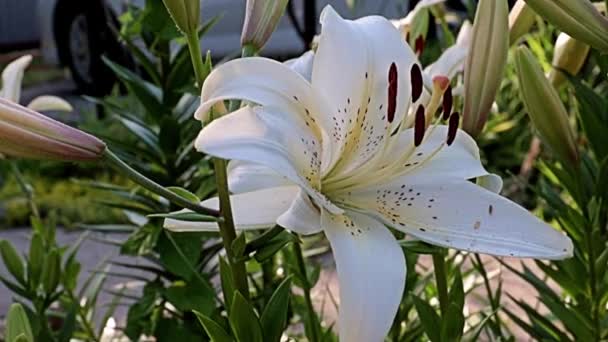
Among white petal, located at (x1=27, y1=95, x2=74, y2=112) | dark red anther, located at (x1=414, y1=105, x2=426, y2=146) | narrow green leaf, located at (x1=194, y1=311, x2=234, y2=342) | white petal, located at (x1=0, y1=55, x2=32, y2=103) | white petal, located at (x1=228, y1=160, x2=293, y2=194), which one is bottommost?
white petal, located at (x1=27, y1=95, x2=74, y2=112)

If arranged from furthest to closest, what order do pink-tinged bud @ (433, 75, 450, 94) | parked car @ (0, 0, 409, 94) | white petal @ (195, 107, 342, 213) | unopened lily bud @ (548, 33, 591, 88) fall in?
parked car @ (0, 0, 409, 94), unopened lily bud @ (548, 33, 591, 88), pink-tinged bud @ (433, 75, 450, 94), white petal @ (195, 107, 342, 213)

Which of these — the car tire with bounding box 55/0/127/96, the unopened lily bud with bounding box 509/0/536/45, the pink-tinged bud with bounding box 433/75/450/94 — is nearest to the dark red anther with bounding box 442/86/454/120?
the pink-tinged bud with bounding box 433/75/450/94

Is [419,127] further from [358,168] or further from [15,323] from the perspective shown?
[15,323]

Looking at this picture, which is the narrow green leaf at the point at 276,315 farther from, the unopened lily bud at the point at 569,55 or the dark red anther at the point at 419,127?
the unopened lily bud at the point at 569,55

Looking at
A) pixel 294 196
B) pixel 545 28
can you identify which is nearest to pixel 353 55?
pixel 294 196

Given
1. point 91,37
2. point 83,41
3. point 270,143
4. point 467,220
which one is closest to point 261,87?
point 270,143

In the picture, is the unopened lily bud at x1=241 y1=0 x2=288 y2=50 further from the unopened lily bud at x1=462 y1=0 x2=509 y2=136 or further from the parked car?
the parked car
